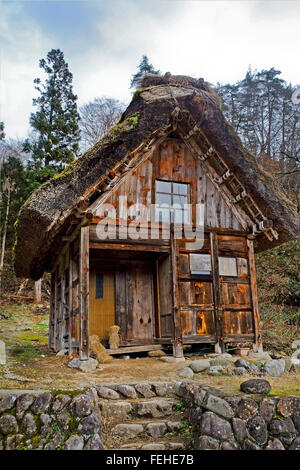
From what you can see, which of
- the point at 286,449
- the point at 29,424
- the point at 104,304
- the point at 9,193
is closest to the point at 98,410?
the point at 29,424

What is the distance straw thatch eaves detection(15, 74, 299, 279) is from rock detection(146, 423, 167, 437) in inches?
161

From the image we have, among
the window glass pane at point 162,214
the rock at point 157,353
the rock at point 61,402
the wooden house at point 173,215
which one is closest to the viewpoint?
the rock at point 61,402

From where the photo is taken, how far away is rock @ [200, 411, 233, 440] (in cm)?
403

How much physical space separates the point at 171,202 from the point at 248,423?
17.6 feet

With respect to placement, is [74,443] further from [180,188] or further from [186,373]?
[180,188]

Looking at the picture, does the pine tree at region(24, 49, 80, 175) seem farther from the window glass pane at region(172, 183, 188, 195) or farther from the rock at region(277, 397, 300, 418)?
the rock at region(277, 397, 300, 418)

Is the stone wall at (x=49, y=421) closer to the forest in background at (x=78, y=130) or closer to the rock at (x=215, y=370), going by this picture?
the rock at (x=215, y=370)

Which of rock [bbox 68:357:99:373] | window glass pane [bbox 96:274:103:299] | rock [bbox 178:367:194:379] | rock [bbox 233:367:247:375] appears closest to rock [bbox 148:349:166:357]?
rock [bbox 68:357:99:373]

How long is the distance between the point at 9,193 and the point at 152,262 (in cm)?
1475

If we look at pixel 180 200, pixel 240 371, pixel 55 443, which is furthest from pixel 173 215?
pixel 55 443

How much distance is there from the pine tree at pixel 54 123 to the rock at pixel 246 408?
1760cm

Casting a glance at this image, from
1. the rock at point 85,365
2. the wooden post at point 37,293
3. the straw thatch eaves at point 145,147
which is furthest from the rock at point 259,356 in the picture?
the wooden post at point 37,293

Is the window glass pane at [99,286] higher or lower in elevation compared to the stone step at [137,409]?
higher

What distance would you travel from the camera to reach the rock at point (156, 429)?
14.4 feet
